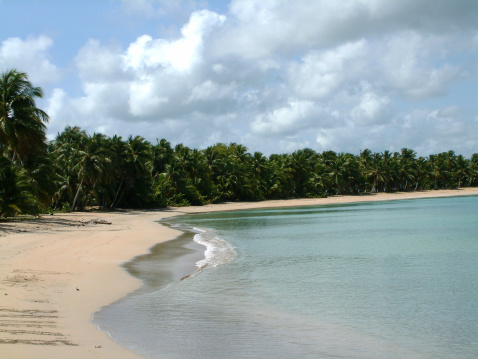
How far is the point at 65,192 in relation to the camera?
48656mm

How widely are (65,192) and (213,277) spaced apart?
39.7m

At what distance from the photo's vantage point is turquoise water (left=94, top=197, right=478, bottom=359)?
7.14 metres

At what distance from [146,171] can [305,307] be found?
47.3 m

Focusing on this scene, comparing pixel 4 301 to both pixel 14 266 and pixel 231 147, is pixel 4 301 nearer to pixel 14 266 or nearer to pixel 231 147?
pixel 14 266

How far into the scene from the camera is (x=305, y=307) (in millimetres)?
9844

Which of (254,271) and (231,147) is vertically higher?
(231,147)

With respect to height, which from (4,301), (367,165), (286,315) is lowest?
(286,315)

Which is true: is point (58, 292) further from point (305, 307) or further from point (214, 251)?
point (214, 251)

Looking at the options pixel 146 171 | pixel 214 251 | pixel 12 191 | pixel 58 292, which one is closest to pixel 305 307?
pixel 58 292

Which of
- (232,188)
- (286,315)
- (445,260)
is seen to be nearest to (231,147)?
(232,188)

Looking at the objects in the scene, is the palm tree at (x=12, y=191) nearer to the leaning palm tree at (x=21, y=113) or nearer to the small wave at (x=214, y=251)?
the leaning palm tree at (x=21, y=113)

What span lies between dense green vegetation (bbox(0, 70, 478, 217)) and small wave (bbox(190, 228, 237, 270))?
435 inches

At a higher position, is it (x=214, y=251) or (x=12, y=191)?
(x=12, y=191)

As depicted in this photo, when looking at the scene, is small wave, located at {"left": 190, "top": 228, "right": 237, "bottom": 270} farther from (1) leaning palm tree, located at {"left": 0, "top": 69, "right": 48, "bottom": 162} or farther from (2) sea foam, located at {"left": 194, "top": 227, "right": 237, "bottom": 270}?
(1) leaning palm tree, located at {"left": 0, "top": 69, "right": 48, "bottom": 162}
